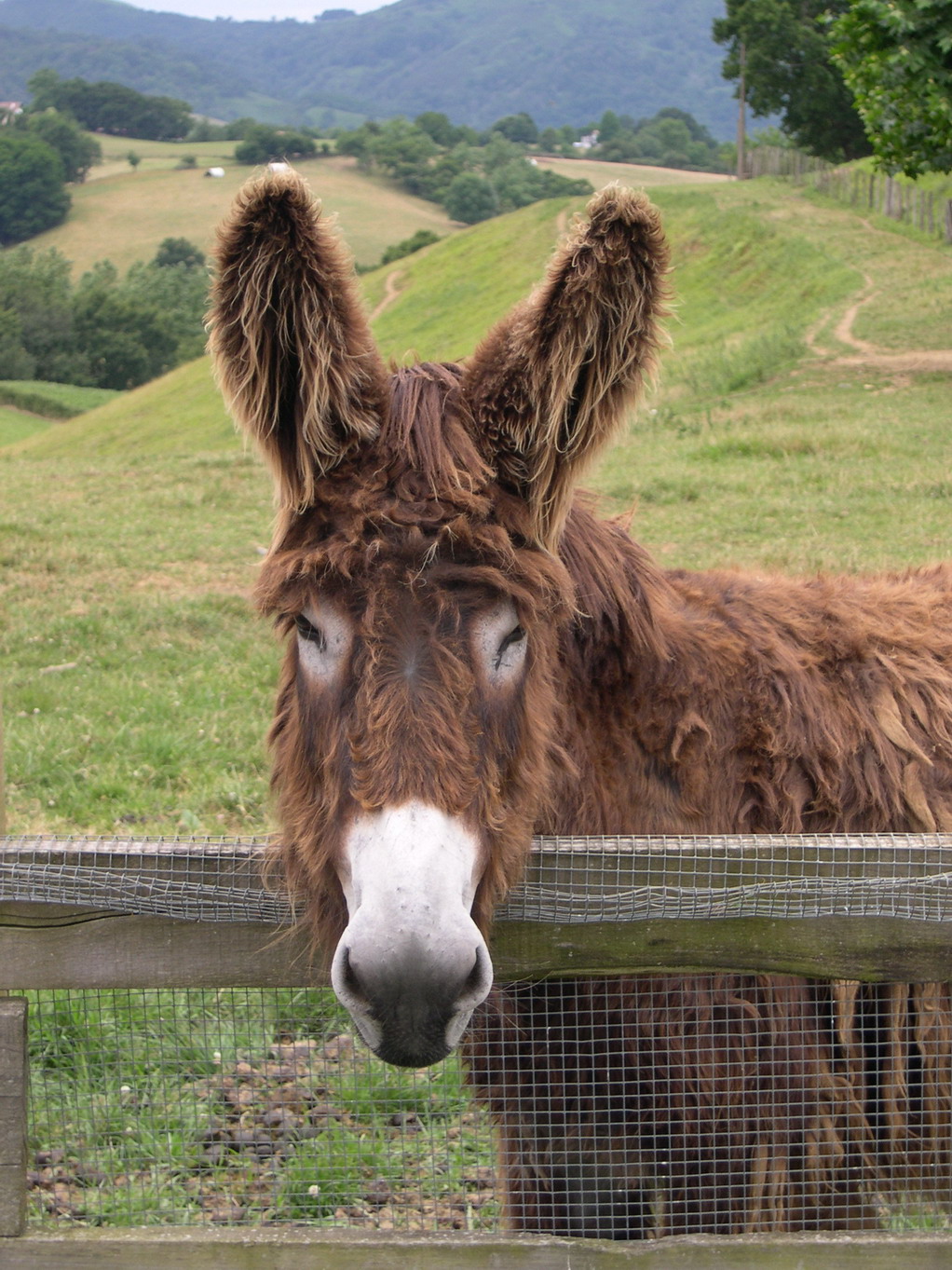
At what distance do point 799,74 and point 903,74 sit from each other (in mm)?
36093

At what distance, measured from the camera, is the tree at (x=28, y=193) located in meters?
97.0

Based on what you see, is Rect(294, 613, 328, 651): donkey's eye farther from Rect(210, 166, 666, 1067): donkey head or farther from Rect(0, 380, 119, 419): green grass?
Rect(0, 380, 119, 419): green grass

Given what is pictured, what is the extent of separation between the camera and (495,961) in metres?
2.44

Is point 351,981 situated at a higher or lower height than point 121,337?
higher

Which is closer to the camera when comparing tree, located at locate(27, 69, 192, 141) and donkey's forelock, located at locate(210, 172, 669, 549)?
donkey's forelock, located at locate(210, 172, 669, 549)

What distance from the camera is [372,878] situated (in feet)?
6.09

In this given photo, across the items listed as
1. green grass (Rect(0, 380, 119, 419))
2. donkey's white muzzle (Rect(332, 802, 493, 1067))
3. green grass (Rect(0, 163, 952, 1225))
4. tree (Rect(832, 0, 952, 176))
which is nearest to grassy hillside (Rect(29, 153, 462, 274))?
green grass (Rect(0, 380, 119, 419))

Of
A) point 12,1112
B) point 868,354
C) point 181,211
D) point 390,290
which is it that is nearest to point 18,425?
point 390,290

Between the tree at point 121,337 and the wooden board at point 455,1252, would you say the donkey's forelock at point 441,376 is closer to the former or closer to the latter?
the wooden board at point 455,1252

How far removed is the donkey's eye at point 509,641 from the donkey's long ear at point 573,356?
24 centimetres

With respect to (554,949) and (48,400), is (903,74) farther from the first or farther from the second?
(48,400)

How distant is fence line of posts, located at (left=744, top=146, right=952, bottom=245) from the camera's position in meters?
34.9

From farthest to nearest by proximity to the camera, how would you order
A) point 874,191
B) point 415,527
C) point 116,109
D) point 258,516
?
1. point 116,109
2. point 874,191
3. point 258,516
4. point 415,527

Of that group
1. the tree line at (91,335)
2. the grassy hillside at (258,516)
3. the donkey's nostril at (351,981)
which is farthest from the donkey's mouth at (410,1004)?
the tree line at (91,335)
